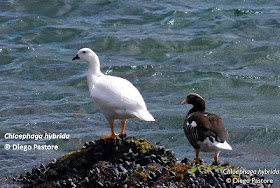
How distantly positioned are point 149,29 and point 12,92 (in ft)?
23.0

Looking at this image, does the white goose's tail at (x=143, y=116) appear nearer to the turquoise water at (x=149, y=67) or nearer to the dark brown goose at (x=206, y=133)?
the dark brown goose at (x=206, y=133)

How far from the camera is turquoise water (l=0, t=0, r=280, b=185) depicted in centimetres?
1314

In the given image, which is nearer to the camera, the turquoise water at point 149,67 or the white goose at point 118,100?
the white goose at point 118,100

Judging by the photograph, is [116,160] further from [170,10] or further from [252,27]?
[170,10]

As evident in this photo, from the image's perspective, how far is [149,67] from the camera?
18688mm

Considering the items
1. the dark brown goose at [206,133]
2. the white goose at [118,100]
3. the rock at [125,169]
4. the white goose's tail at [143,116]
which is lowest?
the rock at [125,169]

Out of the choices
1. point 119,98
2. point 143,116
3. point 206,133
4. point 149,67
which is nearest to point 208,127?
point 206,133

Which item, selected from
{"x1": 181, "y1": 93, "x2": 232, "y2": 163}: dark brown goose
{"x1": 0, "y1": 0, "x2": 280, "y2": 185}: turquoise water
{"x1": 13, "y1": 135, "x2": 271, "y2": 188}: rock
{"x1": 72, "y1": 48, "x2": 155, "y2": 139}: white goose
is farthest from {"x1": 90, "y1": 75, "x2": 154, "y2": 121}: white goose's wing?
{"x1": 0, "y1": 0, "x2": 280, "y2": 185}: turquoise water

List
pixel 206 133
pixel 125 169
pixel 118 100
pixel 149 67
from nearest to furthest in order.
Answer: pixel 125 169 → pixel 206 133 → pixel 118 100 → pixel 149 67

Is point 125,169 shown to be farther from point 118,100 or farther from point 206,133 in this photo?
point 118,100

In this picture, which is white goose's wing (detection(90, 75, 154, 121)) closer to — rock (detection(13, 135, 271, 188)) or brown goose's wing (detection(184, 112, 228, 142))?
rock (detection(13, 135, 271, 188))

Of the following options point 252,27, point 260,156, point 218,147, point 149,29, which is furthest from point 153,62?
point 218,147

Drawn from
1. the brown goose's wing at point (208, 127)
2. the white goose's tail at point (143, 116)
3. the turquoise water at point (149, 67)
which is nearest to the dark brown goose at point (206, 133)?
the brown goose's wing at point (208, 127)

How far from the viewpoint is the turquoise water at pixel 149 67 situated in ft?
43.1
